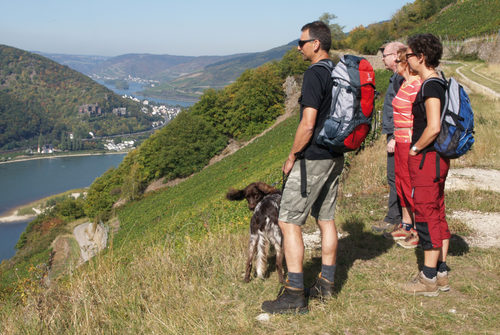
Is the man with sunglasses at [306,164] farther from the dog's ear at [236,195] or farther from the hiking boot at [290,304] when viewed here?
the dog's ear at [236,195]

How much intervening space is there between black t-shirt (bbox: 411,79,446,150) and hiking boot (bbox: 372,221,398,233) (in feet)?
6.69

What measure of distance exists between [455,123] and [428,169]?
45 centimetres

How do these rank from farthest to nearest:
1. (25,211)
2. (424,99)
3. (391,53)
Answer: (25,211)
(391,53)
(424,99)

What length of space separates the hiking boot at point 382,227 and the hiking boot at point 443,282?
1.70 meters

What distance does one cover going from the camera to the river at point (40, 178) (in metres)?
109

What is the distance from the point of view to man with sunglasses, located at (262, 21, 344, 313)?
3.11 meters

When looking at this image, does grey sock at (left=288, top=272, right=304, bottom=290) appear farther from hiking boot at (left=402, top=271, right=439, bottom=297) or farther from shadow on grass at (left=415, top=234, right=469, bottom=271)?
shadow on grass at (left=415, top=234, right=469, bottom=271)

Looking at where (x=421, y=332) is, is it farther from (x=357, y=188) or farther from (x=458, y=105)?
(x=357, y=188)

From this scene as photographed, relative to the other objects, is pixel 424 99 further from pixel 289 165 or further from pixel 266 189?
pixel 266 189

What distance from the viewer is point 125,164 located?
210 ft

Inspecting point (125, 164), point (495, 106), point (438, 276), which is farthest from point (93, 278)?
point (125, 164)

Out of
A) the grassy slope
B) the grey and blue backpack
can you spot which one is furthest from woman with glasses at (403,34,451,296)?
the grey and blue backpack

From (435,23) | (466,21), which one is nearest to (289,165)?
(466,21)

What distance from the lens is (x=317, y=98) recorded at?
10.0 ft
